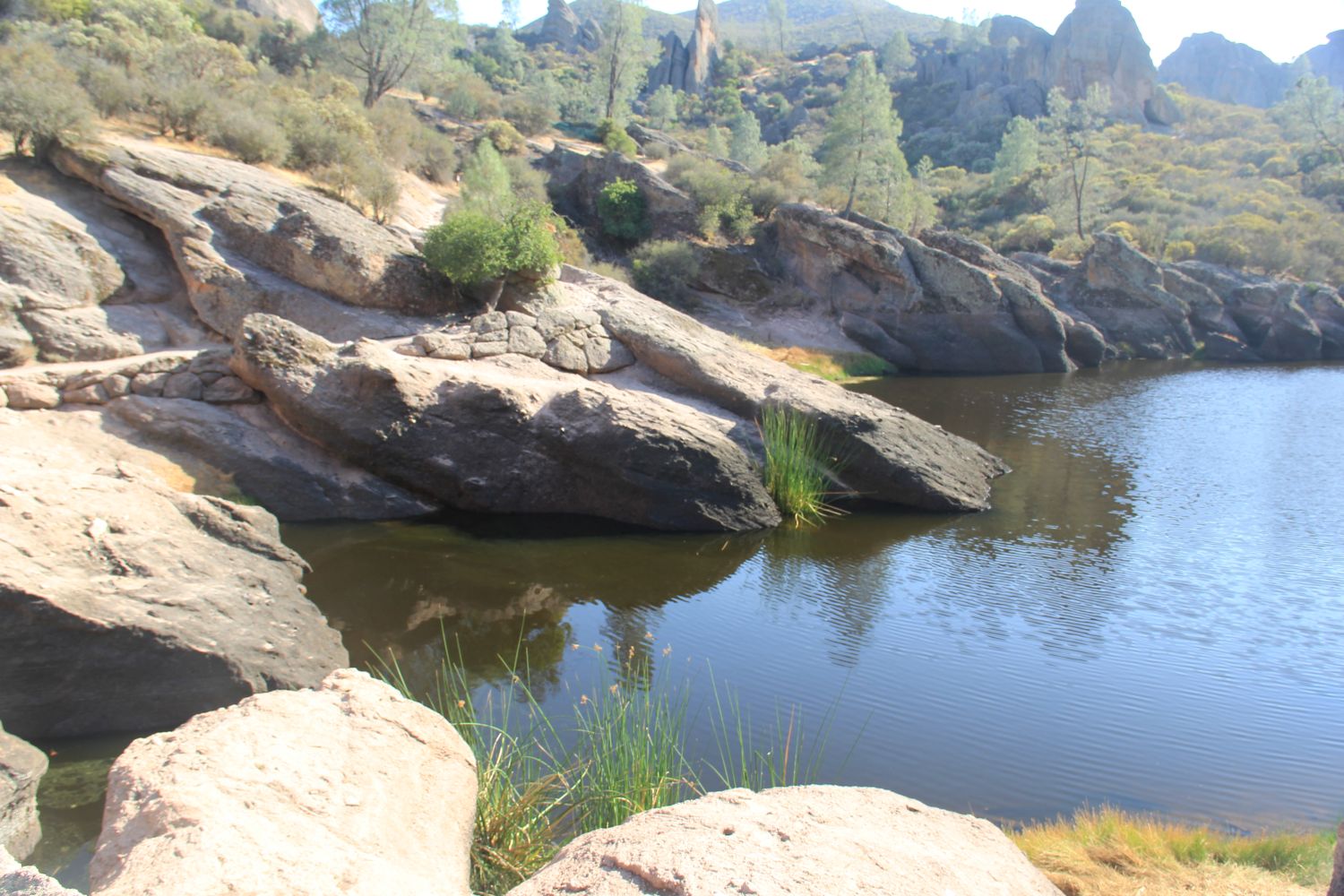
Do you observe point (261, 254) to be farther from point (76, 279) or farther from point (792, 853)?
point (792, 853)

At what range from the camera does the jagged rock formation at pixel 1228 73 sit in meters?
120

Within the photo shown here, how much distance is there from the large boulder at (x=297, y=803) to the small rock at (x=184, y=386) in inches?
367

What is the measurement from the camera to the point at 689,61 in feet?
316

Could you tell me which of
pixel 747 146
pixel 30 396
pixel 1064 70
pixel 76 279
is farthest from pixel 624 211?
pixel 1064 70

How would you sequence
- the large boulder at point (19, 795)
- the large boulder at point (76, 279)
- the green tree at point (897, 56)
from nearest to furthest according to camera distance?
the large boulder at point (19, 795) → the large boulder at point (76, 279) → the green tree at point (897, 56)

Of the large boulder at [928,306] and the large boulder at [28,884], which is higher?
the large boulder at [928,306]

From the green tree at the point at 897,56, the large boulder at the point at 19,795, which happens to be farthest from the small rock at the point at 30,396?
the green tree at the point at 897,56

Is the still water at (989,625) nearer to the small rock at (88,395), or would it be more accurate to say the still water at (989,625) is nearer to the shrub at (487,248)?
the small rock at (88,395)

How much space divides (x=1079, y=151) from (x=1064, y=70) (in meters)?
34.8

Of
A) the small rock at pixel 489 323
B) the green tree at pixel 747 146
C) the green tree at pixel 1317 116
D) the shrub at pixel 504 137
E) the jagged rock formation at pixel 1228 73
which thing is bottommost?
the small rock at pixel 489 323

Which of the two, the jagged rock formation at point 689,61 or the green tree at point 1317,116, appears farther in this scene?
the jagged rock formation at point 689,61

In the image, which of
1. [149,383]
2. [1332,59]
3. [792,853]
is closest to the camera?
[792,853]

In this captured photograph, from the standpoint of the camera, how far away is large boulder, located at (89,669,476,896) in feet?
10.5

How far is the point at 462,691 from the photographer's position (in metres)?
8.05
